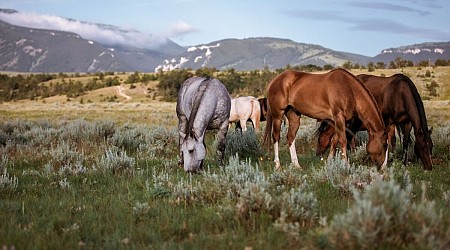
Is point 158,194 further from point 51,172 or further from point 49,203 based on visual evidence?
point 51,172

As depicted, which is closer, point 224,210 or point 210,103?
point 224,210

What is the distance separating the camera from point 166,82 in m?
63.9

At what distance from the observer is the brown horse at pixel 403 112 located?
329 inches

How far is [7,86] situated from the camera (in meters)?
71.4

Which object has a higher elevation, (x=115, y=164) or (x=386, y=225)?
(x=386, y=225)

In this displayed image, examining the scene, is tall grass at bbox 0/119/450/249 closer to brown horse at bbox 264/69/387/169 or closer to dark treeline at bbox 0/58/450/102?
brown horse at bbox 264/69/387/169

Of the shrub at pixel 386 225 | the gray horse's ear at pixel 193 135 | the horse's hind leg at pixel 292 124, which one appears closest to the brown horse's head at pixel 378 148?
the horse's hind leg at pixel 292 124

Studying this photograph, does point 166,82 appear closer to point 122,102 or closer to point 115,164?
point 122,102

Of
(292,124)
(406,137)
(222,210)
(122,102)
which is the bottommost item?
(122,102)

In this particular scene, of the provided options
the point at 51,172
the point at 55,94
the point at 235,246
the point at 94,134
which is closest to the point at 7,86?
the point at 55,94

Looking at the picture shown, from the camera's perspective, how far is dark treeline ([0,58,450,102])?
59.2 meters

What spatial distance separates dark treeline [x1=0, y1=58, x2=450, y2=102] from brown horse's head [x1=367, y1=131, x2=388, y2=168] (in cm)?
4638

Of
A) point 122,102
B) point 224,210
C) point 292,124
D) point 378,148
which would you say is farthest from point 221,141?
point 122,102

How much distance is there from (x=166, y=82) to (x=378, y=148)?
2290 inches
